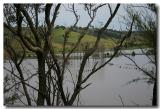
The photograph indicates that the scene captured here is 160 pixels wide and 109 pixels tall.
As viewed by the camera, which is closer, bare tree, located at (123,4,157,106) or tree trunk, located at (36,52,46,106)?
bare tree, located at (123,4,157,106)

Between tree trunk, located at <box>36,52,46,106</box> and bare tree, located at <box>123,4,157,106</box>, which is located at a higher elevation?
bare tree, located at <box>123,4,157,106</box>

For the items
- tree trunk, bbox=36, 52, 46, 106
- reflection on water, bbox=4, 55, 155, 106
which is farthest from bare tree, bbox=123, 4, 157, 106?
tree trunk, bbox=36, 52, 46, 106

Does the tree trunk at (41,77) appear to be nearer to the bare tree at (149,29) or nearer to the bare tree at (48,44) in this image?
the bare tree at (48,44)

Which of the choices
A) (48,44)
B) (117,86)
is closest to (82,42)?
(48,44)

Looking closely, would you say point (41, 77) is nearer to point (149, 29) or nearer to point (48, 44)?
point (48, 44)

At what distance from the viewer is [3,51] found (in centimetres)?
261

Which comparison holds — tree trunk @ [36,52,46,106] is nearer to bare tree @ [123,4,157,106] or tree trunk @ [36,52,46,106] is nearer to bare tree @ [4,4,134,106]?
bare tree @ [4,4,134,106]

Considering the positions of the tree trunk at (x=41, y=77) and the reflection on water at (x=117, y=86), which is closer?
the reflection on water at (x=117, y=86)

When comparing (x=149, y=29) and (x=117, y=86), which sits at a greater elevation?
(x=149, y=29)

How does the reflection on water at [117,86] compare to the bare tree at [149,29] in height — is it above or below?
below

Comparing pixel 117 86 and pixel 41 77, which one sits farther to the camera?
pixel 41 77

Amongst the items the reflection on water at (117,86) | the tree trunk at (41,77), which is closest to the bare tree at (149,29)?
the reflection on water at (117,86)

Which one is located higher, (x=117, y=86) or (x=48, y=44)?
(x=48, y=44)

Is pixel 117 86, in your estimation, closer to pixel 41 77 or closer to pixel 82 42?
pixel 82 42
